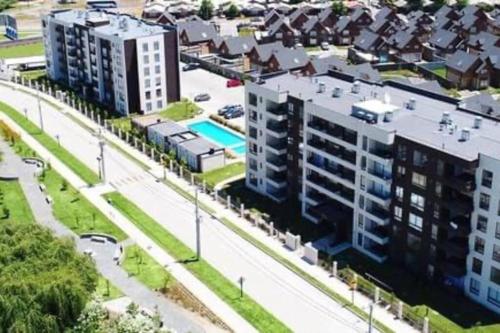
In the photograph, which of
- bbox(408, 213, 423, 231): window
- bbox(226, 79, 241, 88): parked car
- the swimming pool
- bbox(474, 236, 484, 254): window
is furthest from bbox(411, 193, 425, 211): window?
bbox(226, 79, 241, 88): parked car

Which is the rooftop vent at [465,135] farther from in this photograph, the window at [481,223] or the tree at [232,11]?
the tree at [232,11]

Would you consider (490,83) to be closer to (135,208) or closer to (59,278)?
(135,208)

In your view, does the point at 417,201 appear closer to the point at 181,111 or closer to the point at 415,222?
the point at 415,222

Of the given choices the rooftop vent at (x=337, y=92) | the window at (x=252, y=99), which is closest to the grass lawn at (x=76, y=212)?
the window at (x=252, y=99)

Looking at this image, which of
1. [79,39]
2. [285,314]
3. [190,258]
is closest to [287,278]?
[285,314]

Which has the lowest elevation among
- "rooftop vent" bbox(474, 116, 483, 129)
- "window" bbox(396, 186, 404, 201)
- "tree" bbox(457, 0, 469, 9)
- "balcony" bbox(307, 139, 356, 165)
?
"window" bbox(396, 186, 404, 201)

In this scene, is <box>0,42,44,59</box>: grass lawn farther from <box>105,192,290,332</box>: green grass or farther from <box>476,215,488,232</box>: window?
<box>476,215,488,232</box>: window
